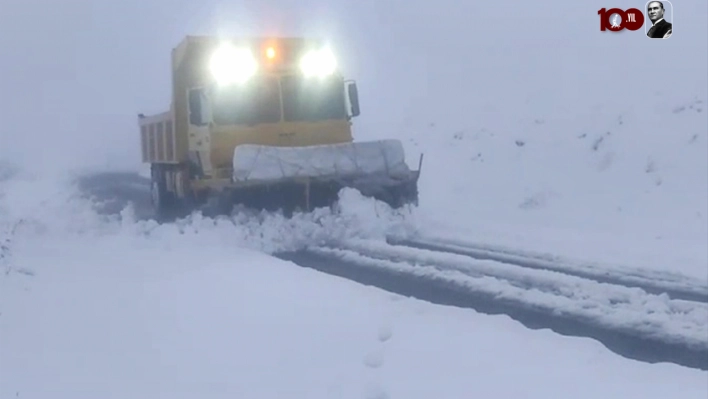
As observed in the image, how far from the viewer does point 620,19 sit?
1016 inches

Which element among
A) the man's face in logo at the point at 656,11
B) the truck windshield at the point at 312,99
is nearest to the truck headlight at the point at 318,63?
the truck windshield at the point at 312,99

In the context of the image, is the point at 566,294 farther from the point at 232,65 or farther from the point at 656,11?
the point at 656,11

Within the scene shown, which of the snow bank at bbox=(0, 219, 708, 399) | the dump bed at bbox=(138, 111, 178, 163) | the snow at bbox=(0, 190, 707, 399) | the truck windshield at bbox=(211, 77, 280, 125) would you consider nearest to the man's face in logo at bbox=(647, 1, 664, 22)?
the truck windshield at bbox=(211, 77, 280, 125)

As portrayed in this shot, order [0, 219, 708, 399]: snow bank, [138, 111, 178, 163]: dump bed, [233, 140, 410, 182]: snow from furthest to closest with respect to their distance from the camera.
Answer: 1. [138, 111, 178, 163]: dump bed
2. [233, 140, 410, 182]: snow
3. [0, 219, 708, 399]: snow bank

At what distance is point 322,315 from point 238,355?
119 centimetres

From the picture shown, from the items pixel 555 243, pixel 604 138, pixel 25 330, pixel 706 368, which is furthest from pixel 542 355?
pixel 604 138

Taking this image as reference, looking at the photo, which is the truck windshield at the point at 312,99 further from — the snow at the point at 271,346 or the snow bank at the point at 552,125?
the snow at the point at 271,346

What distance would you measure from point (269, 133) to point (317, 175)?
3.73ft

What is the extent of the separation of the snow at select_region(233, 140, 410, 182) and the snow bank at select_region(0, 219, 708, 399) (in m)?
3.69

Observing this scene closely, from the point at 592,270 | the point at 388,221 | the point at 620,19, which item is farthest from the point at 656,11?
the point at 592,270

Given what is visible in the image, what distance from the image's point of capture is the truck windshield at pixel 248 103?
43.9ft

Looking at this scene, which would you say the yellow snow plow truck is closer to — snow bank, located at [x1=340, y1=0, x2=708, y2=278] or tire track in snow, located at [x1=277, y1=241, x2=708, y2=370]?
tire track in snow, located at [x1=277, y1=241, x2=708, y2=370]

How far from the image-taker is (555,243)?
12.3 meters

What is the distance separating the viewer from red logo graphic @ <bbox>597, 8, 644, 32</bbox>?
933 inches
